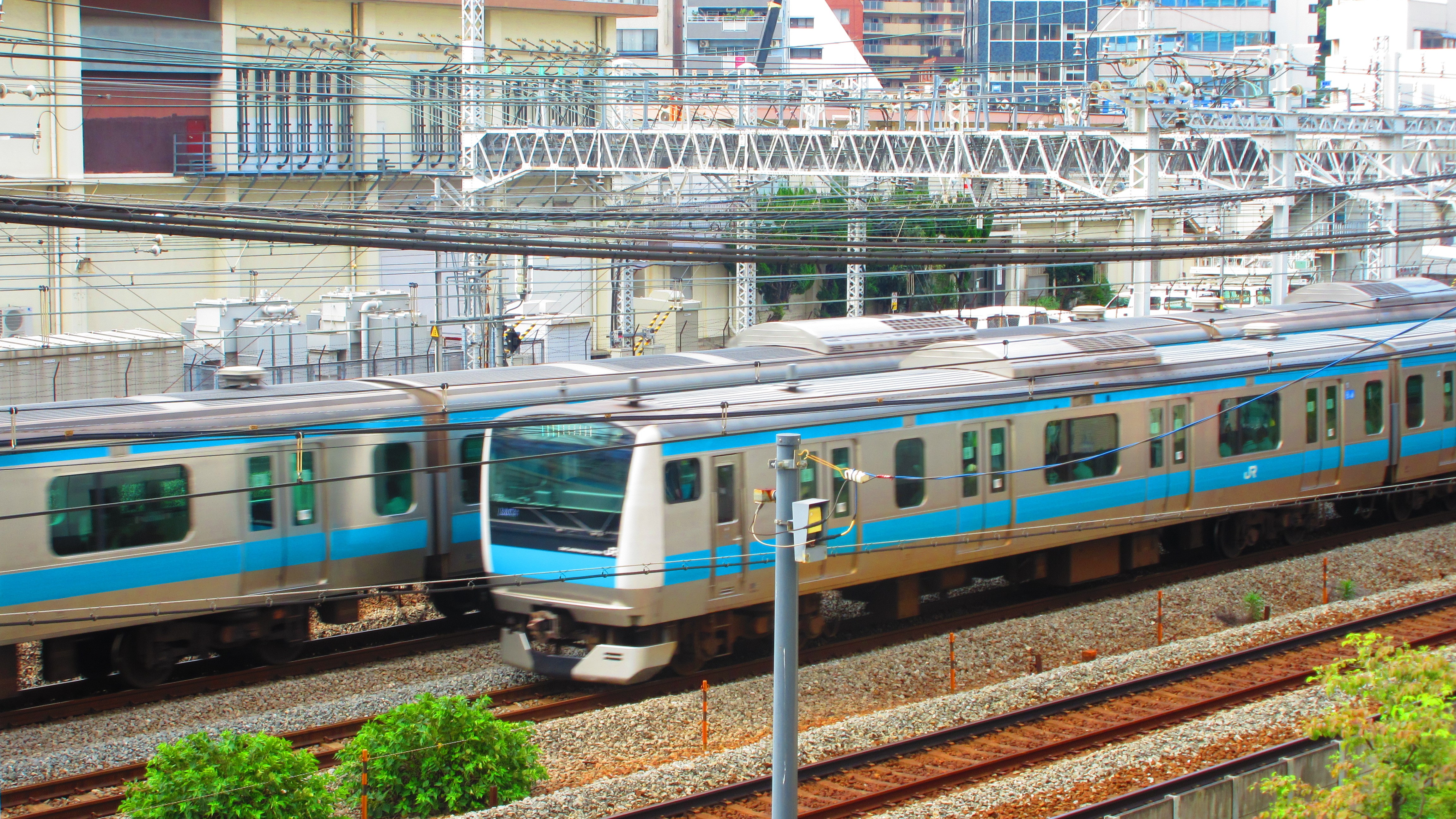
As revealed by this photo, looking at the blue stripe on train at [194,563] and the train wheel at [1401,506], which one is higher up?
the blue stripe on train at [194,563]

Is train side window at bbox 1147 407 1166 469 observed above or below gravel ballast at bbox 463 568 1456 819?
above

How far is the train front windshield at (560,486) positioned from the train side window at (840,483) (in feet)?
5.58

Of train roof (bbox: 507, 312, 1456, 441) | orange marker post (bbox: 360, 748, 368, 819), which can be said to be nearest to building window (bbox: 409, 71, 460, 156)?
train roof (bbox: 507, 312, 1456, 441)

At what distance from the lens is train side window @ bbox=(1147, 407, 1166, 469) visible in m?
12.5

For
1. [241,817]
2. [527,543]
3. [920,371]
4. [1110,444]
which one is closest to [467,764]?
[241,817]

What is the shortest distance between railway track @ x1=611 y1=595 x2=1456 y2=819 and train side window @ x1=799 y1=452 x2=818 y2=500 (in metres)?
1.96

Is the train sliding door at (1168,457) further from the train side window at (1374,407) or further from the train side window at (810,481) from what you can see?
the train side window at (810,481)

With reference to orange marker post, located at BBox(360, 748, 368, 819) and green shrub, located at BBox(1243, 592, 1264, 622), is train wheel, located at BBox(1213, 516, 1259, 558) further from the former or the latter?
orange marker post, located at BBox(360, 748, 368, 819)

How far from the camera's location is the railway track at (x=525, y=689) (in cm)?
823

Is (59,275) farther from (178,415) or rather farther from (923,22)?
(923,22)

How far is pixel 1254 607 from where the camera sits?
12.5 m

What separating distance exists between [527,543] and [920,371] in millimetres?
3906

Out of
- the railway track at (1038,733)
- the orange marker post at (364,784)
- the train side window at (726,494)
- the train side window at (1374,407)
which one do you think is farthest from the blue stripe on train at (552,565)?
the train side window at (1374,407)

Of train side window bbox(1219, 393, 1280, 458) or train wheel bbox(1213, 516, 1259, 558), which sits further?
train wheel bbox(1213, 516, 1259, 558)
